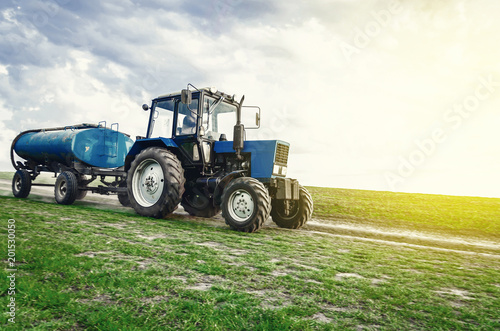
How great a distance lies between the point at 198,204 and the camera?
9422mm

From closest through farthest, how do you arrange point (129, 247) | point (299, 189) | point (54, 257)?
point (54, 257) < point (129, 247) < point (299, 189)

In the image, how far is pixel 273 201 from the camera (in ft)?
29.8

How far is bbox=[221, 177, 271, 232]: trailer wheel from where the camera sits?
710cm

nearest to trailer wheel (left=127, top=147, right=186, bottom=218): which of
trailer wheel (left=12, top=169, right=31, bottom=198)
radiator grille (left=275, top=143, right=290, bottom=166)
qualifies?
radiator grille (left=275, top=143, right=290, bottom=166)

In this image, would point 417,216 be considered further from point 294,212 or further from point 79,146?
point 79,146

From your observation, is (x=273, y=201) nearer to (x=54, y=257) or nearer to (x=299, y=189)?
(x=299, y=189)

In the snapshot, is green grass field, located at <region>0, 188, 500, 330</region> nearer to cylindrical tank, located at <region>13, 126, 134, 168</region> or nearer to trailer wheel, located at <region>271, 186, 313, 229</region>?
trailer wheel, located at <region>271, 186, 313, 229</region>

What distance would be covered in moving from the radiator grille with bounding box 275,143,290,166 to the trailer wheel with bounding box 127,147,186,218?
2463 mm

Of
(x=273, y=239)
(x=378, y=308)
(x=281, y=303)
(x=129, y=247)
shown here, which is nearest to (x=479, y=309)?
(x=378, y=308)

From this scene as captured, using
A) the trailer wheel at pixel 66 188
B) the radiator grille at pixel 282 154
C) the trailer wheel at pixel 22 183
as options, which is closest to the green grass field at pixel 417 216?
the radiator grille at pixel 282 154

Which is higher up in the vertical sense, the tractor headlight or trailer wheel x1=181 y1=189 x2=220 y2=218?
the tractor headlight

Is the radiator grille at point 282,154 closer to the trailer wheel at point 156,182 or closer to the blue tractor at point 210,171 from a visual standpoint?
the blue tractor at point 210,171

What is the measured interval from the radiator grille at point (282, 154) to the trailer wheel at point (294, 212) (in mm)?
882

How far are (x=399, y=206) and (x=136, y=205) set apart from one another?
1126 centimetres
